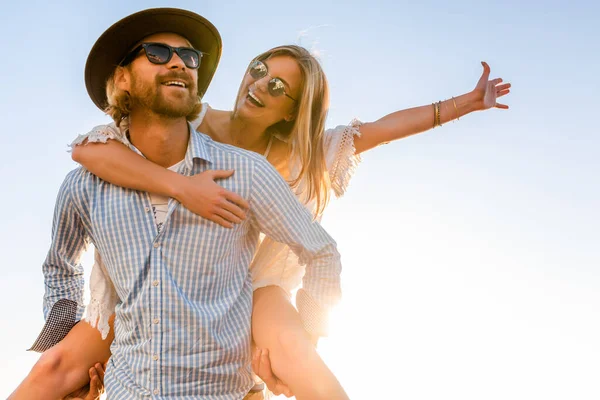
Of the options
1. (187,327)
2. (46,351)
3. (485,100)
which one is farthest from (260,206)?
(485,100)

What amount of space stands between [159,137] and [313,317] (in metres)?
1.20

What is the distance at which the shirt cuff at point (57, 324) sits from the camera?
4.02m

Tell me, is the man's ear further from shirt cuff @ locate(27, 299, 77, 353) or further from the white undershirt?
shirt cuff @ locate(27, 299, 77, 353)

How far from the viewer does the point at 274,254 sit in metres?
4.46

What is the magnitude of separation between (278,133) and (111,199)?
178cm

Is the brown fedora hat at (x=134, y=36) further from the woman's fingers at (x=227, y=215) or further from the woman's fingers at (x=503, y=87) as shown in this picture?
the woman's fingers at (x=503, y=87)

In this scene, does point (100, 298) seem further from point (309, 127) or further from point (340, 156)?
point (340, 156)

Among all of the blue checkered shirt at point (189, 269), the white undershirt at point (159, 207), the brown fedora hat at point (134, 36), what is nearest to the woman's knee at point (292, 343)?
the blue checkered shirt at point (189, 269)

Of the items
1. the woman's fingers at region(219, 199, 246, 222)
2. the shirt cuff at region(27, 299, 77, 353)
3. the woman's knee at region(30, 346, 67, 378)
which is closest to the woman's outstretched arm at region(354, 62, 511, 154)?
the woman's fingers at region(219, 199, 246, 222)

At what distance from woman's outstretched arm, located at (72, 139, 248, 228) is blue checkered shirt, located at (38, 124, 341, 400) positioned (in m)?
0.05

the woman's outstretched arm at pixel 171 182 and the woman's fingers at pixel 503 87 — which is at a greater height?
the woman's fingers at pixel 503 87

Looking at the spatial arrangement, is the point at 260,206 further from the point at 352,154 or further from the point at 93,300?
the point at 352,154

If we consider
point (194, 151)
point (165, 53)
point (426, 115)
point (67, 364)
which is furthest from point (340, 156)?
point (67, 364)

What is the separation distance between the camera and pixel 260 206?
3.73 meters
